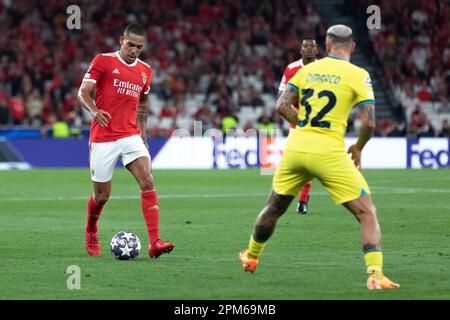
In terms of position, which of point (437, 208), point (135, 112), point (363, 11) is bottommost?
point (437, 208)

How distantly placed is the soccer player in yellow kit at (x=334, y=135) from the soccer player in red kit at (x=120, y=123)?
2.30 m

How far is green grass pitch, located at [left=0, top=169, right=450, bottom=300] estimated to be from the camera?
8.98 meters

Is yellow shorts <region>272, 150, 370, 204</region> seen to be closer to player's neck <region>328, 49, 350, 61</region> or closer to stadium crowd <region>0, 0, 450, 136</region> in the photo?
player's neck <region>328, 49, 350, 61</region>

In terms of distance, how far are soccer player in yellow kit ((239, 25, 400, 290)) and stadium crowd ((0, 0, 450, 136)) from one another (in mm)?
24619

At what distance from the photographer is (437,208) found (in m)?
17.9

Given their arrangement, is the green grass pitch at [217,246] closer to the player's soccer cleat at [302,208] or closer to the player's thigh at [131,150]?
the player's soccer cleat at [302,208]

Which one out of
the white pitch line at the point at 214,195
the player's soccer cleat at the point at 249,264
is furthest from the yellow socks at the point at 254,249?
the white pitch line at the point at 214,195

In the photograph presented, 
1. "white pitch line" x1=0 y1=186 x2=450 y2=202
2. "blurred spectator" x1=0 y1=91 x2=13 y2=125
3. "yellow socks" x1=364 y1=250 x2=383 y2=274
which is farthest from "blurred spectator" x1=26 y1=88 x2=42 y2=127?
"yellow socks" x1=364 y1=250 x2=383 y2=274

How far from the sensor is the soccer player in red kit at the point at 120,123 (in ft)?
37.1

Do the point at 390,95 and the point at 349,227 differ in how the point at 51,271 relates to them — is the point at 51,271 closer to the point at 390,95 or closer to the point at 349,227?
the point at 349,227

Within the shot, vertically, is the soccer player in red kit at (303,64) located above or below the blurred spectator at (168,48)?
below

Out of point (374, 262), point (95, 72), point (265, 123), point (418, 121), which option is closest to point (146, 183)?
point (95, 72)

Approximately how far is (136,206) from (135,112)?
7067 millimetres

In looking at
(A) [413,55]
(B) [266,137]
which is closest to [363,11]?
(A) [413,55]
